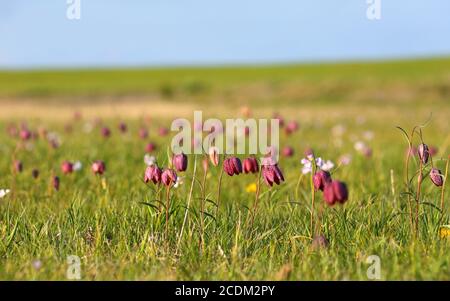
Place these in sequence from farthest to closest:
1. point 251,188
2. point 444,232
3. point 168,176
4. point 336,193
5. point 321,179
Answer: point 251,188 < point 444,232 < point 168,176 < point 321,179 < point 336,193

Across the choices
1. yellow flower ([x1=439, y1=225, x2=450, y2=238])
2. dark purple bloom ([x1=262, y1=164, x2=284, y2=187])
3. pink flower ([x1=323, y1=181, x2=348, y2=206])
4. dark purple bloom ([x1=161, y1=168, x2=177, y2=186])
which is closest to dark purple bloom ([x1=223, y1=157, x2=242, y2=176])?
dark purple bloom ([x1=262, y1=164, x2=284, y2=187])

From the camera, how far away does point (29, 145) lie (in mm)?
7379

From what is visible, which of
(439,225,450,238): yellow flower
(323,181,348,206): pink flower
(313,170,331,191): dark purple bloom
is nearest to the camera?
(323,181,348,206): pink flower

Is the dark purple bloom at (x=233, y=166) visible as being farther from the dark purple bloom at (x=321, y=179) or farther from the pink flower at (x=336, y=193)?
Answer: the pink flower at (x=336, y=193)

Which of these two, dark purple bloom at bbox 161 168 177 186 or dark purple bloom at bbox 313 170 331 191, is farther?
dark purple bloom at bbox 161 168 177 186

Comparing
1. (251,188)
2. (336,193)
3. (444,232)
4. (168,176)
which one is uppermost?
(251,188)

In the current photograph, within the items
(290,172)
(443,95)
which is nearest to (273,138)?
(290,172)

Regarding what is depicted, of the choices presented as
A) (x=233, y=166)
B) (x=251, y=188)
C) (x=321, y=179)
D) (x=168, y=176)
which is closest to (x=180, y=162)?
(x=168, y=176)

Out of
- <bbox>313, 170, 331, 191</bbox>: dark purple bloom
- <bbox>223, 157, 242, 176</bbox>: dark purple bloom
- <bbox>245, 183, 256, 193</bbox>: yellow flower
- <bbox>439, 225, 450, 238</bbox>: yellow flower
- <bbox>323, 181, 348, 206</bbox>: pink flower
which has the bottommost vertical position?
<bbox>439, 225, 450, 238</bbox>: yellow flower

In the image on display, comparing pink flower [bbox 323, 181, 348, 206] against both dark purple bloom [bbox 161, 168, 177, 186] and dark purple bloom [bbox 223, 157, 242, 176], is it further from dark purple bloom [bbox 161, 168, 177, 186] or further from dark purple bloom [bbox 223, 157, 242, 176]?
dark purple bloom [bbox 161, 168, 177, 186]

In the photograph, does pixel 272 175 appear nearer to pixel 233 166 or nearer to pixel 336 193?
pixel 233 166

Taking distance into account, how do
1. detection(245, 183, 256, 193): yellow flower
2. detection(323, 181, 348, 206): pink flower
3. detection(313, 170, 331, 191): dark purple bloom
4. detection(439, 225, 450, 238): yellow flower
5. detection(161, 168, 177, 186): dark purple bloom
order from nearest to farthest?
1. detection(323, 181, 348, 206): pink flower
2. detection(313, 170, 331, 191): dark purple bloom
3. detection(161, 168, 177, 186): dark purple bloom
4. detection(439, 225, 450, 238): yellow flower
5. detection(245, 183, 256, 193): yellow flower
